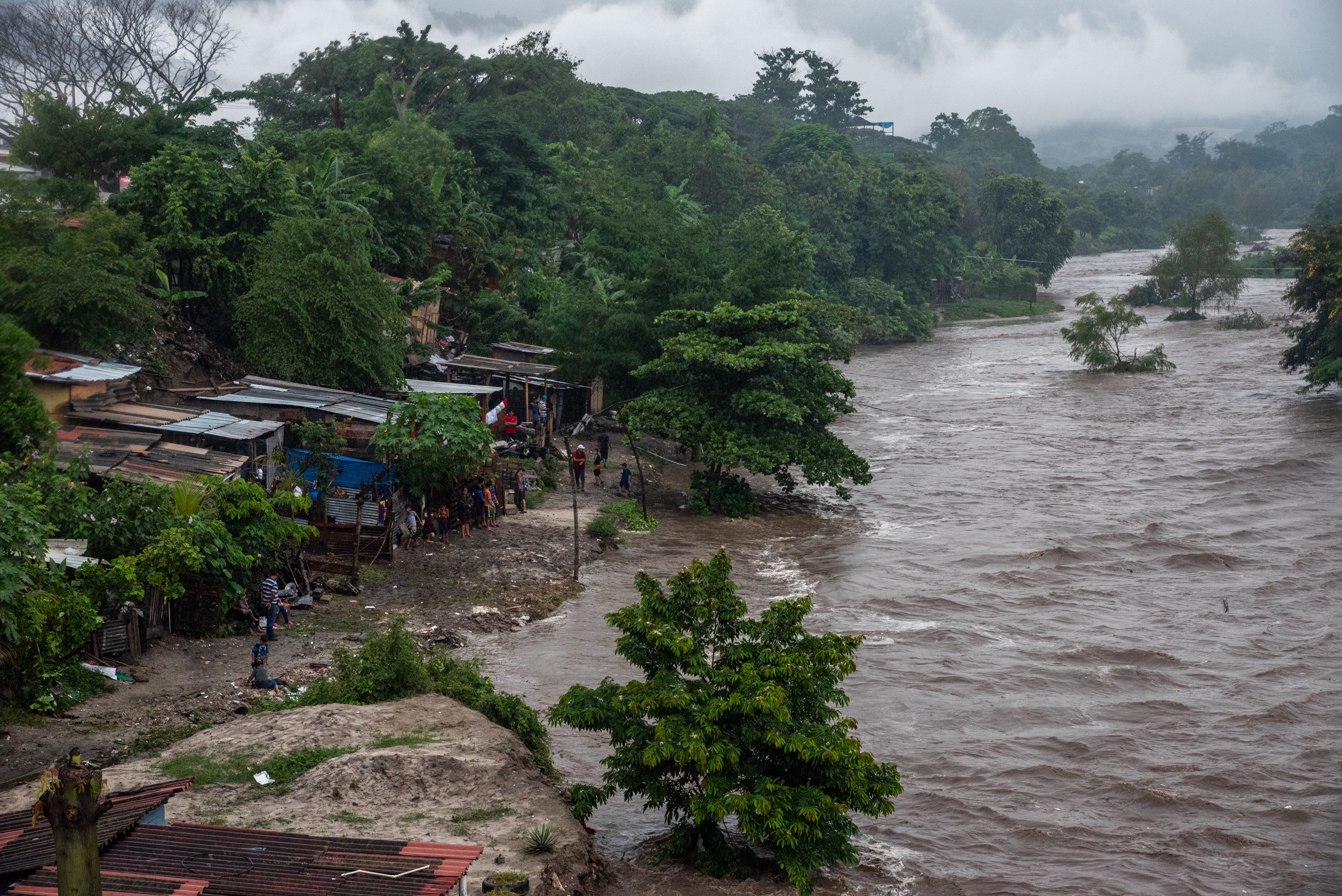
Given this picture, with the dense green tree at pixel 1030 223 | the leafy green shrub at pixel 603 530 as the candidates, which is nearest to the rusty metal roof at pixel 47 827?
the leafy green shrub at pixel 603 530

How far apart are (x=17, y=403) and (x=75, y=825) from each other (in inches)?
451

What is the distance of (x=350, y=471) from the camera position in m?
17.9

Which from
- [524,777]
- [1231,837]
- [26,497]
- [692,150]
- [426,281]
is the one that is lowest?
[1231,837]

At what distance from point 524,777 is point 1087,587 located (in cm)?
1238

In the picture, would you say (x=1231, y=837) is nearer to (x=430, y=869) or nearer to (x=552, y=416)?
(x=430, y=869)

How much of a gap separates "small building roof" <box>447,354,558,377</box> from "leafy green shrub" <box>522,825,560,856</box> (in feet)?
57.0

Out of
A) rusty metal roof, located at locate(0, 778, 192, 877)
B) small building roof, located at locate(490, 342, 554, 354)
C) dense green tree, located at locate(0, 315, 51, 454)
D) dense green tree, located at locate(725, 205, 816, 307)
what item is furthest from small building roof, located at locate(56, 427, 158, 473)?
dense green tree, located at locate(725, 205, 816, 307)

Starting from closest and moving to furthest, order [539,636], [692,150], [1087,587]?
[539,636], [1087,587], [692,150]

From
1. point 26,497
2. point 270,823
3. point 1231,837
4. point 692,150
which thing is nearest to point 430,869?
point 270,823

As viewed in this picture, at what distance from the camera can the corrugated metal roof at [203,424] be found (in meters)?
16.6

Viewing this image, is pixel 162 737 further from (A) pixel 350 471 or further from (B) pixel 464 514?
(B) pixel 464 514

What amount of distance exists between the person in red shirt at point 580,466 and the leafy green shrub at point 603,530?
1.81 m

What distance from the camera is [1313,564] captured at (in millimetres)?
20094

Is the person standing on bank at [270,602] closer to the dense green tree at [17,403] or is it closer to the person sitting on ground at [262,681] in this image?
the person sitting on ground at [262,681]
